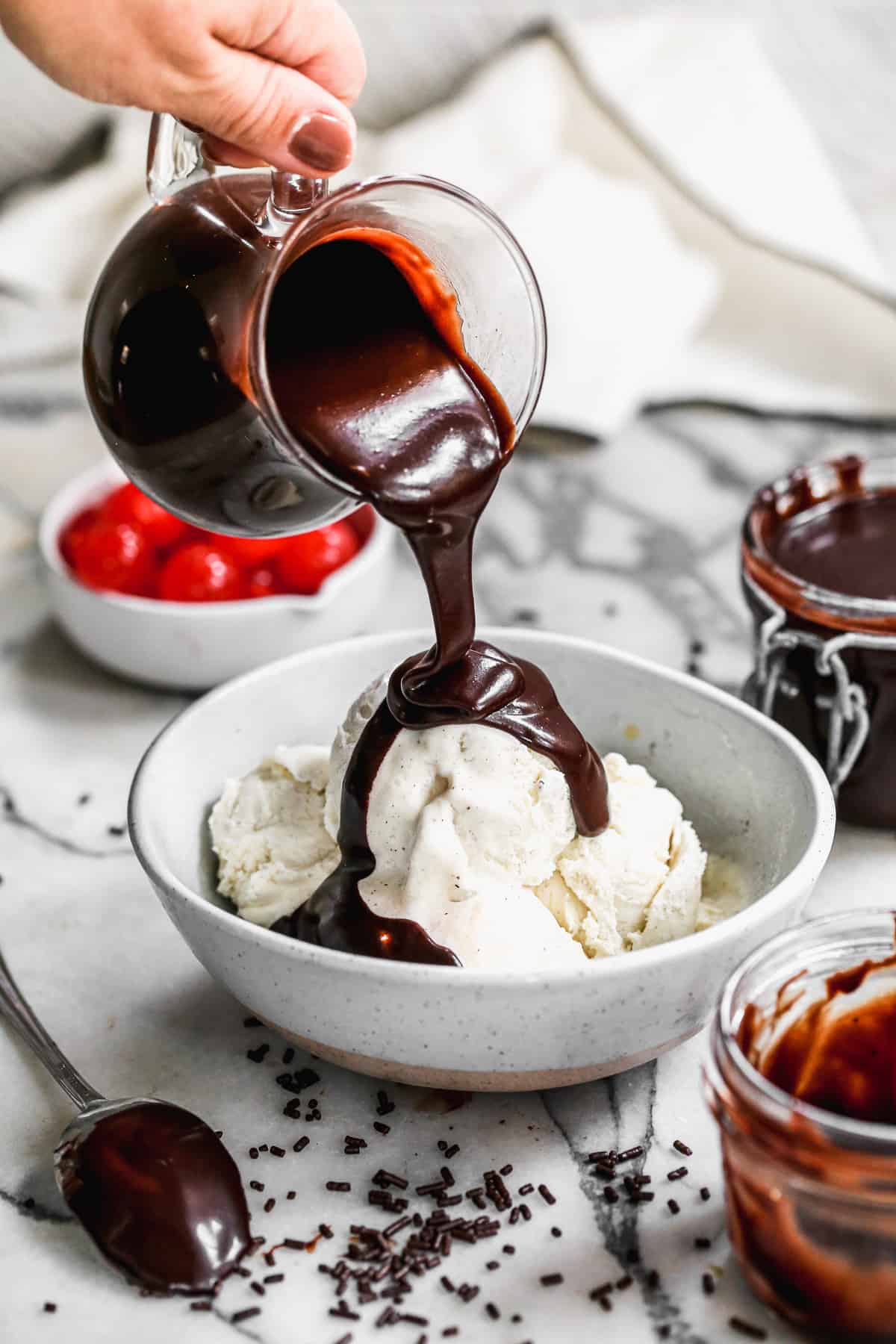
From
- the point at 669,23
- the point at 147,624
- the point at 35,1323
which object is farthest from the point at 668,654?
the point at 669,23

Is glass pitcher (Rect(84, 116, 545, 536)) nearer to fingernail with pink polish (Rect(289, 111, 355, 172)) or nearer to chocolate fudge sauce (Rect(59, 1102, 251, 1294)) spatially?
fingernail with pink polish (Rect(289, 111, 355, 172))

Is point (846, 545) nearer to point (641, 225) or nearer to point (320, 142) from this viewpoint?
point (320, 142)

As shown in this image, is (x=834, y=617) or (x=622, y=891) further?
(x=834, y=617)

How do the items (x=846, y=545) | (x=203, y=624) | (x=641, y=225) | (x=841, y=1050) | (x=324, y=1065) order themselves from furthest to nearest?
(x=641, y=225) → (x=203, y=624) → (x=846, y=545) → (x=324, y=1065) → (x=841, y=1050)

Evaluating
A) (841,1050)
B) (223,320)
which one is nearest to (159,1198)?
(841,1050)

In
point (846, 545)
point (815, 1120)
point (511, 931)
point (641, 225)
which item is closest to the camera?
point (815, 1120)

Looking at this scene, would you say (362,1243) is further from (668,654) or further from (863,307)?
(863,307)

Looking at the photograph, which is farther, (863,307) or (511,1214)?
(863,307)

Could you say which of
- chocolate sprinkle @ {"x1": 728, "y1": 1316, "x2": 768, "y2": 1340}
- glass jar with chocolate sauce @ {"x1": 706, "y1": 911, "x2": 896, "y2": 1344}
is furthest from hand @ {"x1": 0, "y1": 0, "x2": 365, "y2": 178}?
chocolate sprinkle @ {"x1": 728, "y1": 1316, "x2": 768, "y2": 1340}

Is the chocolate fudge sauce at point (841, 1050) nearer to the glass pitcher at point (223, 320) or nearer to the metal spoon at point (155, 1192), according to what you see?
the metal spoon at point (155, 1192)
